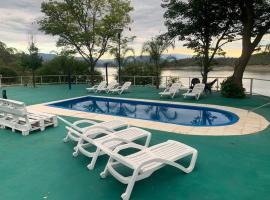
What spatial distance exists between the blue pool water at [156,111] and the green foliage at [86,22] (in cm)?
616

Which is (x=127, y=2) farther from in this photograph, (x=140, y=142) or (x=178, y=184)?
(x=178, y=184)

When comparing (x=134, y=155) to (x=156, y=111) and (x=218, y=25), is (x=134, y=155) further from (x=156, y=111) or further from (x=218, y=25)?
(x=218, y=25)

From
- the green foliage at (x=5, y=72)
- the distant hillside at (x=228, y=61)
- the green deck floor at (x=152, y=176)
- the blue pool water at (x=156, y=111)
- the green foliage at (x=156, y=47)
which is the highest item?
the green foliage at (x=156, y=47)

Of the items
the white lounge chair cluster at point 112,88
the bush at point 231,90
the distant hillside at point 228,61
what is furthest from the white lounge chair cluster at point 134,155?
the distant hillside at point 228,61

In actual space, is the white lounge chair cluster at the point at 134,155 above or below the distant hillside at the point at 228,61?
below

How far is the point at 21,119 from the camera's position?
22.5 ft

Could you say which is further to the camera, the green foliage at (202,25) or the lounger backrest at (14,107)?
the green foliage at (202,25)

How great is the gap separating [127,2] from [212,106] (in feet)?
38.5

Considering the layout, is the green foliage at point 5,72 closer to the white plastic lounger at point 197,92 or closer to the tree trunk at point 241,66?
the white plastic lounger at point 197,92

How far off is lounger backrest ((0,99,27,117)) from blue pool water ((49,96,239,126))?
3.83 meters

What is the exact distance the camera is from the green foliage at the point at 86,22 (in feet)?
56.7

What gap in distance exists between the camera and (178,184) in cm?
376

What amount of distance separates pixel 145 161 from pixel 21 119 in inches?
184

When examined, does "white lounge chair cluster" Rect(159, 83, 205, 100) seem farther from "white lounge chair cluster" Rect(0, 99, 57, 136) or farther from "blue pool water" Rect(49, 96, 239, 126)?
"white lounge chair cluster" Rect(0, 99, 57, 136)
